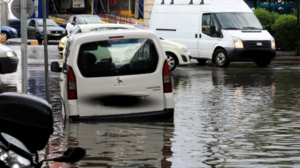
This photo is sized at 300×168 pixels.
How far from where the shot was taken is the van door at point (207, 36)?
2170 cm

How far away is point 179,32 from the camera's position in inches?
887

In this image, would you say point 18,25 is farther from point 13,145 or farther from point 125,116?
point 13,145

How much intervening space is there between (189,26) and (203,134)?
14329mm

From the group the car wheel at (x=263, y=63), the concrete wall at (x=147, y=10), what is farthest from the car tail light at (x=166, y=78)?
the concrete wall at (x=147, y=10)

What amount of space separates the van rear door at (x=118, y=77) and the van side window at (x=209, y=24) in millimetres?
13239

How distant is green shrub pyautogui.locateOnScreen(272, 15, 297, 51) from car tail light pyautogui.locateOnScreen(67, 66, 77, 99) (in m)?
20.8

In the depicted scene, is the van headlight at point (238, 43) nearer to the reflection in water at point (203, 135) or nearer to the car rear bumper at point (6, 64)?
the reflection in water at point (203, 135)

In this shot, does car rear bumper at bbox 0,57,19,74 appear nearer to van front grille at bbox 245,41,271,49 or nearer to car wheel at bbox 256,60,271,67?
van front grille at bbox 245,41,271,49

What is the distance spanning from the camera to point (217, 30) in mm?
21609

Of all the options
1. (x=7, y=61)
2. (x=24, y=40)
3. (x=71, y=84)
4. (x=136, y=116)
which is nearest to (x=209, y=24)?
(x=7, y=61)

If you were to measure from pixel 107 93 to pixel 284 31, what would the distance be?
20850mm

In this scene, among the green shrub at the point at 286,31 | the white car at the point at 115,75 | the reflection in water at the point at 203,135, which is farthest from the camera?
the green shrub at the point at 286,31

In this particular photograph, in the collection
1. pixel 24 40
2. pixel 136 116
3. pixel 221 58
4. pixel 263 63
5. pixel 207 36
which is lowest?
pixel 263 63

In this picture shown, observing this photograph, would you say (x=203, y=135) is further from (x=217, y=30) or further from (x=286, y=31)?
(x=286, y=31)
